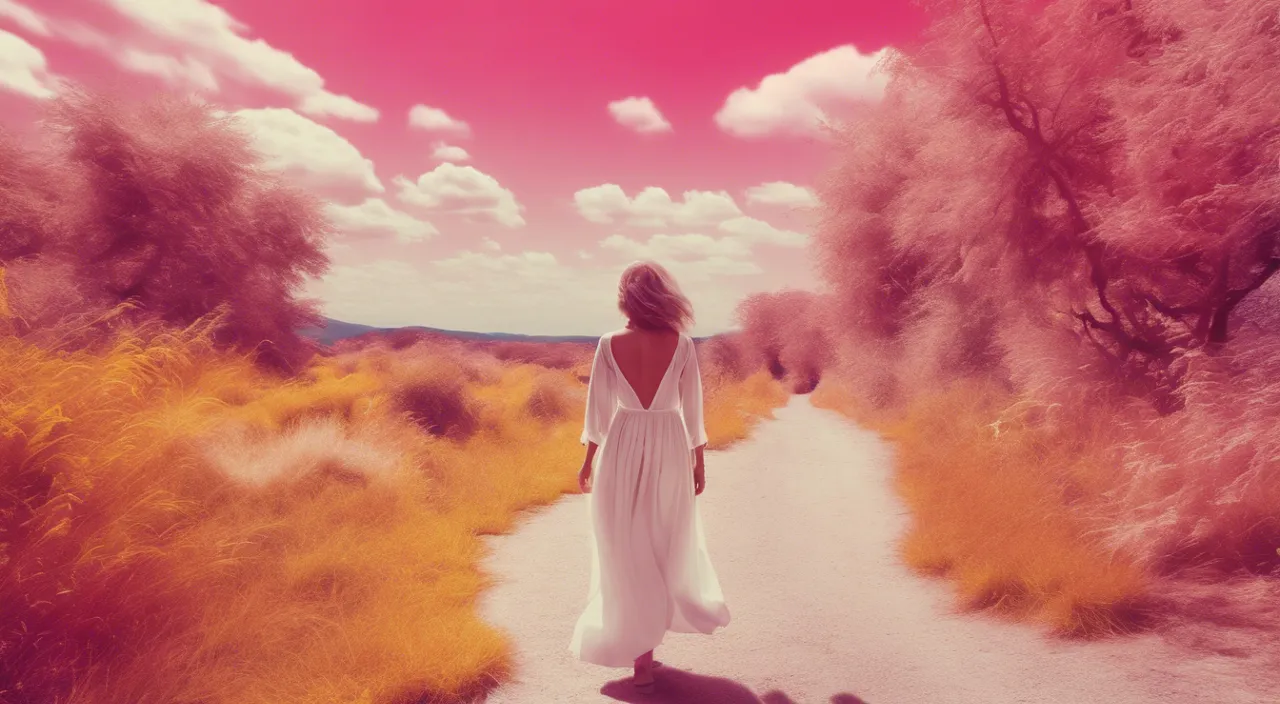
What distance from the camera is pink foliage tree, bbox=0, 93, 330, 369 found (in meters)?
13.5

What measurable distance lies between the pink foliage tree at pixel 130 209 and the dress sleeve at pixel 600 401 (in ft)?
40.9

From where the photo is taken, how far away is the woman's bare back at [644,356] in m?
3.98

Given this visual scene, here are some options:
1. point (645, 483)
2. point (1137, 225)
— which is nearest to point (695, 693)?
point (645, 483)

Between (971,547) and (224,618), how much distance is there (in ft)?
18.3

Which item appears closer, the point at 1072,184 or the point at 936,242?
the point at 1072,184

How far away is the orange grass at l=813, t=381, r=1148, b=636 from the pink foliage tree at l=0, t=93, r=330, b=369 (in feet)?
44.5

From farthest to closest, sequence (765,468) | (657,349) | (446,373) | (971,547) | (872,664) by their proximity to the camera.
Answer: (446,373) < (765,468) < (971,547) < (872,664) < (657,349)

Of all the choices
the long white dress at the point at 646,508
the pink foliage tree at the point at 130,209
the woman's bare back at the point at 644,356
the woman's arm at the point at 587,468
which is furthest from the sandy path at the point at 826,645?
the pink foliage tree at the point at 130,209

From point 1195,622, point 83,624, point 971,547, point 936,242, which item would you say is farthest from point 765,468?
point 83,624

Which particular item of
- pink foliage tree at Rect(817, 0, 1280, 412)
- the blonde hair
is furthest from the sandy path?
pink foliage tree at Rect(817, 0, 1280, 412)

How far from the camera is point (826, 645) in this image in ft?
15.0

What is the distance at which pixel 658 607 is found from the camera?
4012 millimetres

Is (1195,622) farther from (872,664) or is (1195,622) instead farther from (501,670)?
(501,670)

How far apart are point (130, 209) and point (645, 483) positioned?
15.0 metres
